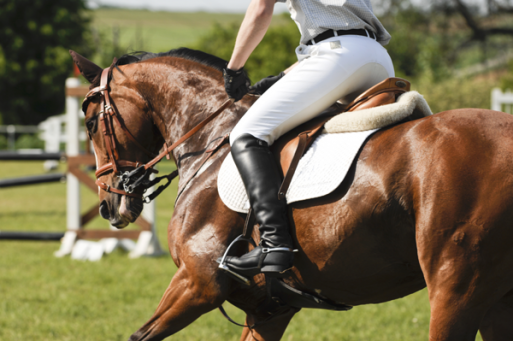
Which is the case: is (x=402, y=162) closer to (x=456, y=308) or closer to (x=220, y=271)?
(x=456, y=308)

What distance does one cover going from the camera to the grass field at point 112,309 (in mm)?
4836

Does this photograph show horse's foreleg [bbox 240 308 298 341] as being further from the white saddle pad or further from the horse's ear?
the horse's ear

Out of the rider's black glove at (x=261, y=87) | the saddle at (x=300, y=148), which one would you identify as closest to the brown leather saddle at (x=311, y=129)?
the saddle at (x=300, y=148)

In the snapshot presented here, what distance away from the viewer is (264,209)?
8.11 feet

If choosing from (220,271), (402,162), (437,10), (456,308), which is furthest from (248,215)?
(437,10)

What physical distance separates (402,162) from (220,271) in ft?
3.54

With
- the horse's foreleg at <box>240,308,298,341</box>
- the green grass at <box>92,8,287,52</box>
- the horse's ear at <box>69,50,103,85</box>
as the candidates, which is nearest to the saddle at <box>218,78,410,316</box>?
the horse's foreleg at <box>240,308,298,341</box>

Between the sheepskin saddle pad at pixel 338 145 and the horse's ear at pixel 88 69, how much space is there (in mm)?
1431

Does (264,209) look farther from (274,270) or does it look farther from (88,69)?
(88,69)

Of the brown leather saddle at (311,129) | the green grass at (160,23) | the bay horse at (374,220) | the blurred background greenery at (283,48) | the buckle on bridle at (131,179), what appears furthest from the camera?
the green grass at (160,23)

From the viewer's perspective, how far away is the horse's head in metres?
3.24

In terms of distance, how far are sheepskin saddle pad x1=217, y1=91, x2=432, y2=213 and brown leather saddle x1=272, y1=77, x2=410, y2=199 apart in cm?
3

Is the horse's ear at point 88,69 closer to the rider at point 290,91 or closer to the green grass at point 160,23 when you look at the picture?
the rider at point 290,91

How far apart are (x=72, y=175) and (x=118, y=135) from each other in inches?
215
